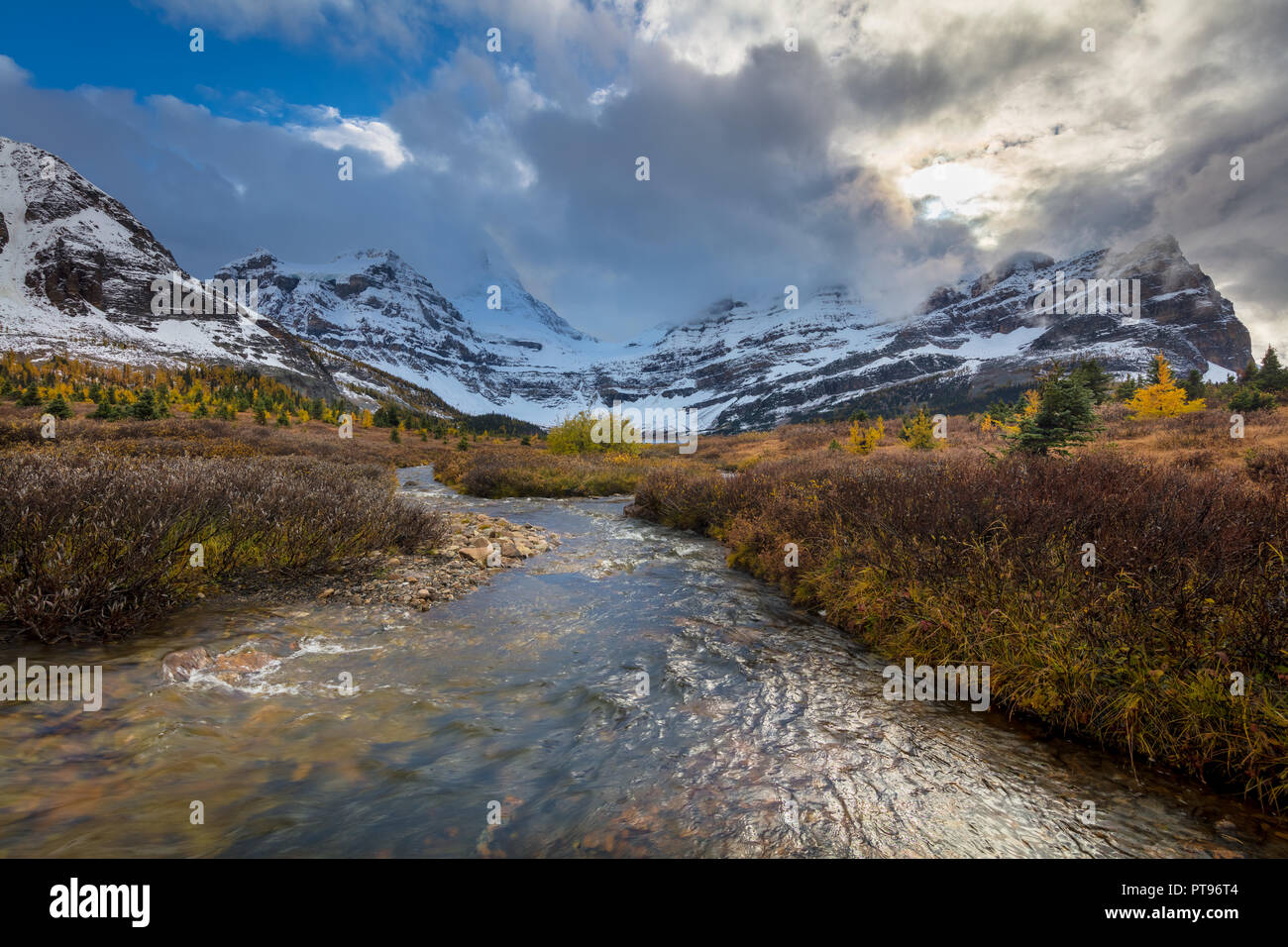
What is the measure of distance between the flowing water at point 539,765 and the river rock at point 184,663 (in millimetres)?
148

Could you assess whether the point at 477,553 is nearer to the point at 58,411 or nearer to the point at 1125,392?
the point at 58,411

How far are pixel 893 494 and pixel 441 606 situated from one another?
25.7ft

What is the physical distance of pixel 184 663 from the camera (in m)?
4.69

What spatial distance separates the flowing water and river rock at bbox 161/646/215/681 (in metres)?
0.15

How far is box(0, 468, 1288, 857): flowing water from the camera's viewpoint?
302 centimetres

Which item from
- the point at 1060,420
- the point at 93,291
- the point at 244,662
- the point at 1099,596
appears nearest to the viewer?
the point at 1099,596

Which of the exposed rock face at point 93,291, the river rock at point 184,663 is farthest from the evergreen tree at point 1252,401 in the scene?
the exposed rock face at point 93,291

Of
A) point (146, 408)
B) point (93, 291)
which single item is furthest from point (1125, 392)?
point (93, 291)

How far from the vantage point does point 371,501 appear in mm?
9688

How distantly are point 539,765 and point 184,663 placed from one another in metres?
3.62

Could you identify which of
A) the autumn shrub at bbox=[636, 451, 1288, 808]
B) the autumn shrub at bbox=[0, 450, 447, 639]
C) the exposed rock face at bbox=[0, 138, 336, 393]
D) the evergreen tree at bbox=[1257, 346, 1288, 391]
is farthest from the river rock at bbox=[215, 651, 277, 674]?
the exposed rock face at bbox=[0, 138, 336, 393]

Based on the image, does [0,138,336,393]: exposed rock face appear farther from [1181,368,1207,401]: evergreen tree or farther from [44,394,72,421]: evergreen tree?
[1181,368,1207,401]: evergreen tree

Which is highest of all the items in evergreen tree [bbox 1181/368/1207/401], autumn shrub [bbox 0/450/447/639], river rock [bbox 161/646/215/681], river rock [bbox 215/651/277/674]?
evergreen tree [bbox 1181/368/1207/401]

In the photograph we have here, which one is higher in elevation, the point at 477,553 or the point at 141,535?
the point at 141,535
